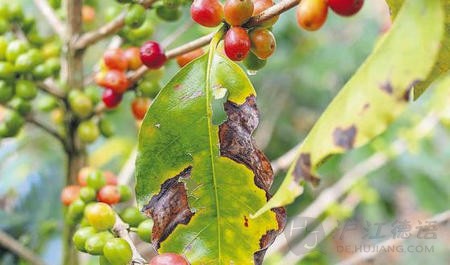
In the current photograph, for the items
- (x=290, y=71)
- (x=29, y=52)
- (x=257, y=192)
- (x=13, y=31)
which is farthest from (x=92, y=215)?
(x=290, y=71)

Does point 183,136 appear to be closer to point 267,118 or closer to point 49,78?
point 49,78

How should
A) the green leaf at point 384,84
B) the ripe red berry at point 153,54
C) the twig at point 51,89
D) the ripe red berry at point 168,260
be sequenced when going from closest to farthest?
the green leaf at point 384,84, the ripe red berry at point 168,260, the ripe red berry at point 153,54, the twig at point 51,89

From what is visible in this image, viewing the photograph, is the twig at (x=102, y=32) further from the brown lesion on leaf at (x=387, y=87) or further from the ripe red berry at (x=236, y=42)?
the brown lesion on leaf at (x=387, y=87)

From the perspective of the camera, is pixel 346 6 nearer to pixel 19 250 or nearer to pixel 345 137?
pixel 345 137

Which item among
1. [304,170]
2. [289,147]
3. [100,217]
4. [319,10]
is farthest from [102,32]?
[289,147]

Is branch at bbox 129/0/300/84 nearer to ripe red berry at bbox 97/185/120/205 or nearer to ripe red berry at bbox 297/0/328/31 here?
ripe red berry at bbox 297/0/328/31

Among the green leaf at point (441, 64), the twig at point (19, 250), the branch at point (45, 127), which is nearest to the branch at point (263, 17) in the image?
the green leaf at point (441, 64)
